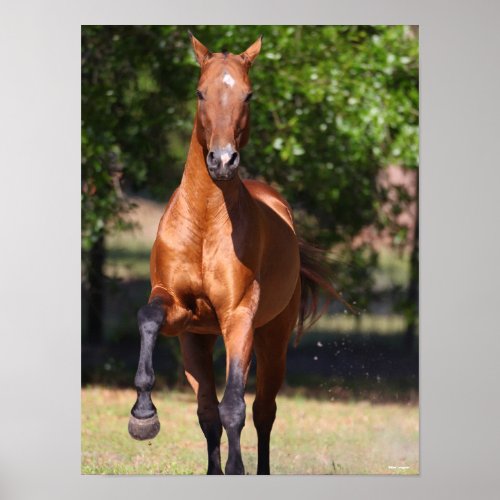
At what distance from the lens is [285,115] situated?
6.97 metres

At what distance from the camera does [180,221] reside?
5.58 meters

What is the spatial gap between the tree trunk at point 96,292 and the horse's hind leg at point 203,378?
65cm

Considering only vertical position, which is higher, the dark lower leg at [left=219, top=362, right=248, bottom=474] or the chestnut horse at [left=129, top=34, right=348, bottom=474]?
the chestnut horse at [left=129, top=34, right=348, bottom=474]

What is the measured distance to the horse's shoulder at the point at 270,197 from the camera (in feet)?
20.6

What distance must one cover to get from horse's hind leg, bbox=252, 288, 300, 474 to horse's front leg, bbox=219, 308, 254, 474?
72 cm

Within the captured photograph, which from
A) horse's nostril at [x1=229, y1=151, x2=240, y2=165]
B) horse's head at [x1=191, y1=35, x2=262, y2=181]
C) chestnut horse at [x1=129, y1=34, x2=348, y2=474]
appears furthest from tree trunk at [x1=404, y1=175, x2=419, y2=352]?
horse's nostril at [x1=229, y1=151, x2=240, y2=165]

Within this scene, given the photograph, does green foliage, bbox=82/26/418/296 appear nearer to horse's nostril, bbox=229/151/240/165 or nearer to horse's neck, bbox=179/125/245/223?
horse's neck, bbox=179/125/245/223

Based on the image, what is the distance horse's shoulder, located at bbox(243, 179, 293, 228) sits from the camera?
6270 mm

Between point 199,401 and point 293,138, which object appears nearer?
point 199,401

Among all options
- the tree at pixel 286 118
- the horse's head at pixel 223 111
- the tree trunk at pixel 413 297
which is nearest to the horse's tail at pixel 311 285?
the tree at pixel 286 118

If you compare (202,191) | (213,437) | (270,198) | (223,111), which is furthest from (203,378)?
(223,111)
